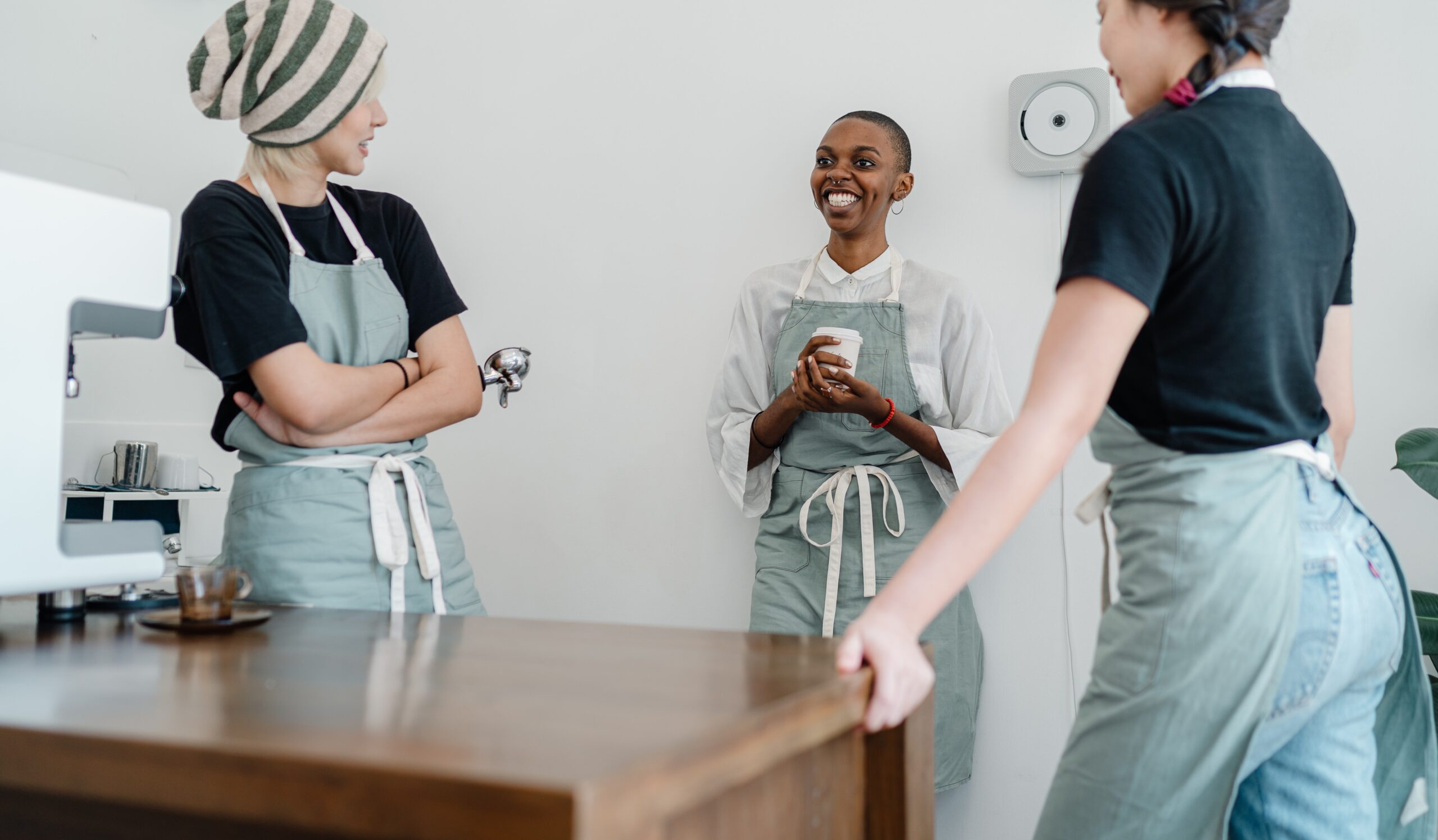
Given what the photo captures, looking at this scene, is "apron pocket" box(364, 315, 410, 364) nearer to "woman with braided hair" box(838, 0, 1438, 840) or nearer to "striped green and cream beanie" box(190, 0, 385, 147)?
"striped green and cream beanie" box(190, 0, 385, 147)

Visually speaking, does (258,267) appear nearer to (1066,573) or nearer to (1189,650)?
(1189,650)

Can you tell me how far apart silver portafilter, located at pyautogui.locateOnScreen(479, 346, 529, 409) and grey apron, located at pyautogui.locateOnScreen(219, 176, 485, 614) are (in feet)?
0.71

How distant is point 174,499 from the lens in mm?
2924

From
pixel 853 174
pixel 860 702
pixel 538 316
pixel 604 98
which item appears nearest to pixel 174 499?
pixel 538 316

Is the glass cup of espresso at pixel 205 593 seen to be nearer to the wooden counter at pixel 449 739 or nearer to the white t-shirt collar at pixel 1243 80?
the wooden counter at pixel 449 739

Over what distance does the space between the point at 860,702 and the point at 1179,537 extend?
38cm

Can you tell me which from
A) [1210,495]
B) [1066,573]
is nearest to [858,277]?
[1066,573]

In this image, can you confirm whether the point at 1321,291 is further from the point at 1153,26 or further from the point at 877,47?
the point at 877,47

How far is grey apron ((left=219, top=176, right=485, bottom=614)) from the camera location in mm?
1610

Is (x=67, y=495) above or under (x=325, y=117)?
under

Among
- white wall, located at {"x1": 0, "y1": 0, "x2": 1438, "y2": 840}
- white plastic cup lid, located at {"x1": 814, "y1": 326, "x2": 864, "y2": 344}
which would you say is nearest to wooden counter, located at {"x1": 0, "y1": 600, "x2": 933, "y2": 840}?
white plastic cup lid, located at {"x1": 814, "y1": 326, "x2": 864, "y2": 344}

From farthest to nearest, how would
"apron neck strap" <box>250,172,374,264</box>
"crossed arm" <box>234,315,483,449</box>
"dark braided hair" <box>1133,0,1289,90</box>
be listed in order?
"apron neck strap" <box>250,172,374,264</box>
"crossed arm" <box>234,315,483,449</box>
"dark braided hair" <box>1133,0,1289,90</box>

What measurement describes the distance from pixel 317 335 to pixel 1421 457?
6.18 feet

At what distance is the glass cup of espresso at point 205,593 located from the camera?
1.18 m
